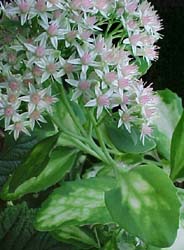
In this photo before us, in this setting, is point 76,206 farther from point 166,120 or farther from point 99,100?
point 166,120

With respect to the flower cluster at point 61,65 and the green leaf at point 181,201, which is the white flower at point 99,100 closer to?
the flower cluster at point 61,65

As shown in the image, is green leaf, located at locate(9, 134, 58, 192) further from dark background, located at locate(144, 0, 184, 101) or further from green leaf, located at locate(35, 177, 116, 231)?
A: dark background, located at locate(144, 0, 184, 101)

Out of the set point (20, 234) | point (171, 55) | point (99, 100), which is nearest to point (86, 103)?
point (99, 100)

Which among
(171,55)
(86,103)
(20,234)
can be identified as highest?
(86,103)

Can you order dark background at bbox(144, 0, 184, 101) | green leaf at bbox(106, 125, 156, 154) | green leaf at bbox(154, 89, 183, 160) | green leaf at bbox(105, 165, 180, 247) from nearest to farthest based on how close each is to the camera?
green leaf at bbox(105, 165, 180, 247)
green leaf at bbox(106, 125, 156, 154)
green leaf at bbox(154, 89, 183, 160)
dark background at bbox(144, 0, 184, 101)

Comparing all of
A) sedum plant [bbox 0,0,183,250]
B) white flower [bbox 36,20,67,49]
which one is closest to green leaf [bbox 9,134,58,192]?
sedum plant [bbox 0,0,183,250]

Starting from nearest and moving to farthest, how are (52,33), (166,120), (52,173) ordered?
1. (52,33)
2. (52,173)
3. (166,120)

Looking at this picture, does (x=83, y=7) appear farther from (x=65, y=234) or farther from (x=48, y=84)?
(x=65, y=234)

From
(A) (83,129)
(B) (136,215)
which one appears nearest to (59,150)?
(A) (83,129)
